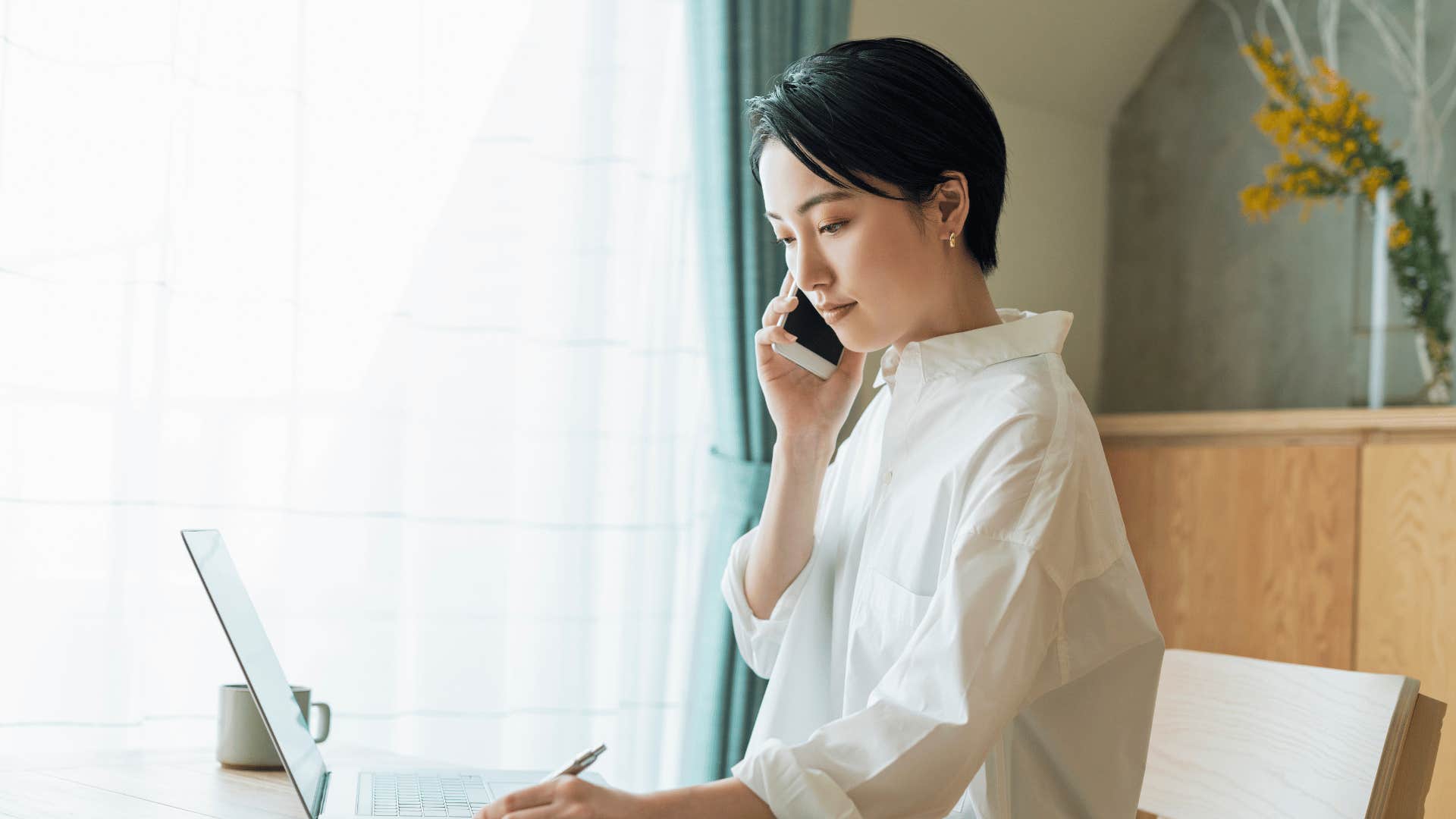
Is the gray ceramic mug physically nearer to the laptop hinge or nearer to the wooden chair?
the laptop hinge

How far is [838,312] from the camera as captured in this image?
3.81ft

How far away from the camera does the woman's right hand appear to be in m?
1.37

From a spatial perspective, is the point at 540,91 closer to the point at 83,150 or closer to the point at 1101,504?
the point at 83,150

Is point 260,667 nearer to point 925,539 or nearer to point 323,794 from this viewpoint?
point 323,794

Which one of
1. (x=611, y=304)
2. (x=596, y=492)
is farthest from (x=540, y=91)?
(x=596, y=492)

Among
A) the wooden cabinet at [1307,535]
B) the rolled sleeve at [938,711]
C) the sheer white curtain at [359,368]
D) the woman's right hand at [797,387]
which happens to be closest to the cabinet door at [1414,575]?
the wooden cabinet at [1307,535]

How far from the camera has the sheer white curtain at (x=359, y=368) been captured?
6.35 ft

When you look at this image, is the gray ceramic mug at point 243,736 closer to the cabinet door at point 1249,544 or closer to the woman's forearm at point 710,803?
the woman's forearm at point 710,803

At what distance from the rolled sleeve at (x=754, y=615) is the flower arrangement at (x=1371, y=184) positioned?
1848 millimetres

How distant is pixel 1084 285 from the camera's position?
342 cm

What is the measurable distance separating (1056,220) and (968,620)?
2.64 m

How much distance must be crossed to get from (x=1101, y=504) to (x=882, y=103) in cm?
39

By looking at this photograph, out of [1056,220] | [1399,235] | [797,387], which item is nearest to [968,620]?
[797,387]

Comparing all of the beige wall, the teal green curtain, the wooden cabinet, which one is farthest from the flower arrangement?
the teal green curtain
